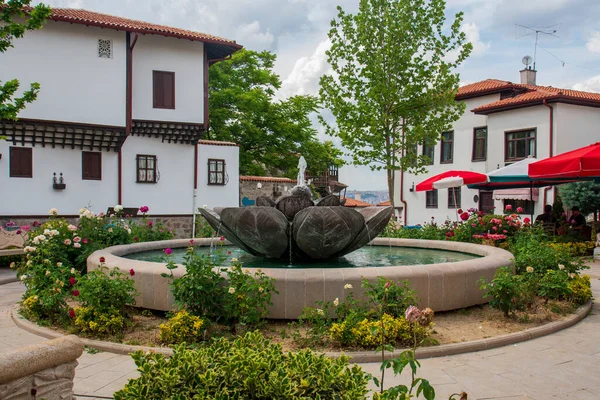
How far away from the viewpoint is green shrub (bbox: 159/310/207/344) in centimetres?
501

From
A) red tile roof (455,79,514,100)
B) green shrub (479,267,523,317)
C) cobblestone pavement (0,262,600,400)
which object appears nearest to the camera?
cobblestone pavement (0,262,600,400)

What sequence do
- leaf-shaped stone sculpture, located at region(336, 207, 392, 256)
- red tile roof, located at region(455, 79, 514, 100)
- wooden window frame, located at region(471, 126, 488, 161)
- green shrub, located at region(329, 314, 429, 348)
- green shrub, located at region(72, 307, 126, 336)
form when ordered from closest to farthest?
green shrub, located at region(329, 314, 429, 348)
green shrub, located at region(72, 307, 126, 336)
leaf-shaped stone sculpture, located at region(336, 207, 392, 256)
red tile roof, located at region(455, 79, 514, 100)
wooden window frame, located at region(471, 126, 488, 161)

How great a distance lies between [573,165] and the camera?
10.1 m

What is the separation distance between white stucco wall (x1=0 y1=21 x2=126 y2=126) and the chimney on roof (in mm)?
22107

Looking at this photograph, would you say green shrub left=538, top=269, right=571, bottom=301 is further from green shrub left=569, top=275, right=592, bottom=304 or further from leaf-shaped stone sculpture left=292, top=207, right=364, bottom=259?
leaf-shaped stone sculpture left=292, top=207, right=364, bottom=259

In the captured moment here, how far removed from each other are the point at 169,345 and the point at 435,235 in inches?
338

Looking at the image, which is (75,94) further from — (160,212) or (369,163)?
(369,163)

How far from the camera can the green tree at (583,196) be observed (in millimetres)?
20125

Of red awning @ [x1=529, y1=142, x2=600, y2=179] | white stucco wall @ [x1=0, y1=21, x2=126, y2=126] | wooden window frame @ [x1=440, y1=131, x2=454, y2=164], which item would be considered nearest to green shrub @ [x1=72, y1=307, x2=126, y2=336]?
red awning @ [x1=529, y1=142, x2=600, y2=179]

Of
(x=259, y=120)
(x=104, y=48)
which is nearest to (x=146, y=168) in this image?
(x=104, y=48)

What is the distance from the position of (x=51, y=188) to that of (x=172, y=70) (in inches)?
267

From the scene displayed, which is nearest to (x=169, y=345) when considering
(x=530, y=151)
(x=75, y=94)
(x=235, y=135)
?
(x=75, y=94)

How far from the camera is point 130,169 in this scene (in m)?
21.5

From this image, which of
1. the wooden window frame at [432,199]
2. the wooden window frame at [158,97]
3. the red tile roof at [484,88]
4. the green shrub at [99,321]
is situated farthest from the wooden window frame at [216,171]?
the green shrub at [99,321]
